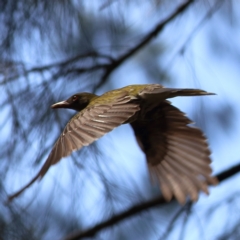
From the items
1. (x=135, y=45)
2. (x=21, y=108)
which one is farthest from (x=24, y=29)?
(x=135, y=45)

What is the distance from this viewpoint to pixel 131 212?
348 centimetres

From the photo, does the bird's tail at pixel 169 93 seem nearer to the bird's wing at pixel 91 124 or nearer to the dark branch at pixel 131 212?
the bird's wing at pixel 91 124

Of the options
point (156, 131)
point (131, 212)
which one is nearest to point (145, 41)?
point (156, 131)

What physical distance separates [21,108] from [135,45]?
638mm

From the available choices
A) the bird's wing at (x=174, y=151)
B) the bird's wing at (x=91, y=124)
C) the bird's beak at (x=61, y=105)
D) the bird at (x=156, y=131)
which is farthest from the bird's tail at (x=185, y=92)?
the bird's beak at (x=61, y=105)

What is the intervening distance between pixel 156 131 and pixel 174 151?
0.12m

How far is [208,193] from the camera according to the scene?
3.35 m

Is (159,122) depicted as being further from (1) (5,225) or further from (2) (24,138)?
(1) (5,225)

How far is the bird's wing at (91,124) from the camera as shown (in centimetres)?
299

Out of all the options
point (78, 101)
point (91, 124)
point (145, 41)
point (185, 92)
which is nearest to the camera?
point (91, 124)

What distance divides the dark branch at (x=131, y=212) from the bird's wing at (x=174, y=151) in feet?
0.23

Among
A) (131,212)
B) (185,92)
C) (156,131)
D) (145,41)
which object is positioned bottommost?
(131,212)

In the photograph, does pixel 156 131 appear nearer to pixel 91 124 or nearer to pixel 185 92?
pixel 185 92

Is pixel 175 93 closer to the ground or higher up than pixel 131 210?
higher up
